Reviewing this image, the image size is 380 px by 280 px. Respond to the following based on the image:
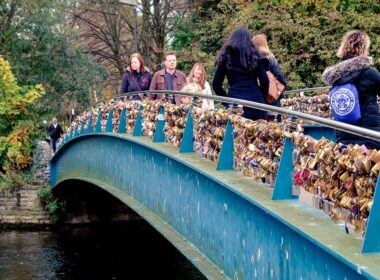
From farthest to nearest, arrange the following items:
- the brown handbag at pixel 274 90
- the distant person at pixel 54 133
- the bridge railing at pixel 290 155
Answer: the distant person at pixel 54 133 → the brown handbag at pixel 274 90 → the bridge railing at pixel 290 155

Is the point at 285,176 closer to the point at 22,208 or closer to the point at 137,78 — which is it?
the point at 137,78

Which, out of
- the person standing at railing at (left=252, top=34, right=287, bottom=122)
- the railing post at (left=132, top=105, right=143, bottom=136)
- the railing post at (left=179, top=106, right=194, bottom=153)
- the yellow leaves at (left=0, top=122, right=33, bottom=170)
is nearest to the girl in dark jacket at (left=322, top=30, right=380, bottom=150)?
the person standing at railing at (left=252, top=34, right=287, bottom=122)

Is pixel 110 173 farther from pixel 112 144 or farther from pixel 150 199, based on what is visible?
pixel 150 199

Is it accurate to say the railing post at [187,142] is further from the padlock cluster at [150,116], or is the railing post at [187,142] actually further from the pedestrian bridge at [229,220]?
the padlock cluster at [150,116]

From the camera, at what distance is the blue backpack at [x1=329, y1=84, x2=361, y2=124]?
17.3 feet

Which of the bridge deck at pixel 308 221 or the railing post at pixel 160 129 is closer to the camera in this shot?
the bridge deck at pixel 308 221

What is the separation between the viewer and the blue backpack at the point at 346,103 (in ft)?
17.3

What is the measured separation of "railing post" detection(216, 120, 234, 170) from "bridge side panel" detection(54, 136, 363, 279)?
0.20 m

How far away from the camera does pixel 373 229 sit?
380 cm

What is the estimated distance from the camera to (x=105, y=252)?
21312 millimetres

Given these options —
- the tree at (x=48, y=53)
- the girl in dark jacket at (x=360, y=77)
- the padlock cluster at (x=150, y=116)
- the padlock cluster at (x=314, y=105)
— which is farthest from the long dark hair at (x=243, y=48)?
the tree at (x=48, y=53)

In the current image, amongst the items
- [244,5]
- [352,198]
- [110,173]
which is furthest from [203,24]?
[352,198]

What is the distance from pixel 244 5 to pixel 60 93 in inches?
372

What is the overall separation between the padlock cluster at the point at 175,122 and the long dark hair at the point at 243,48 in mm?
1862
